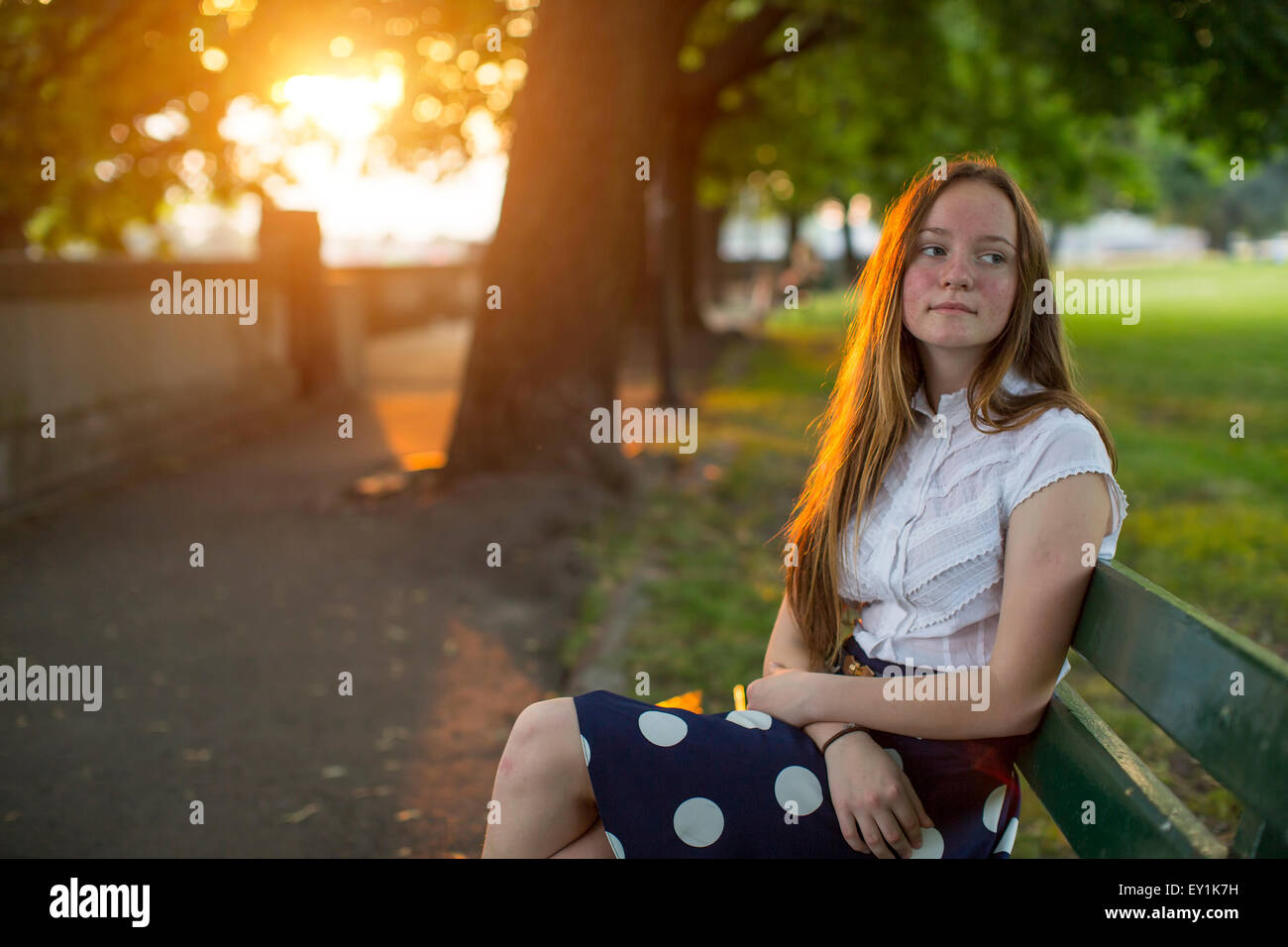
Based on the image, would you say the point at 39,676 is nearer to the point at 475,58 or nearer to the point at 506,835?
the point at 506,835

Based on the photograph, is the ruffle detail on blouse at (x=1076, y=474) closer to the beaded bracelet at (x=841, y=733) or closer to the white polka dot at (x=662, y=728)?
the beaded bracelet at (x=841, y=733)

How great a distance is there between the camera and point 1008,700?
2.23m

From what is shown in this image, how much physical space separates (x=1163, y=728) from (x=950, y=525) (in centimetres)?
56

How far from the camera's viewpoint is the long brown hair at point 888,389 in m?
2.44

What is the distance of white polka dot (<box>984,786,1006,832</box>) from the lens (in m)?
2.31

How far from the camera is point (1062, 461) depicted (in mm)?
2201

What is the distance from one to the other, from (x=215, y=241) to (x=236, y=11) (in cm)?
8233

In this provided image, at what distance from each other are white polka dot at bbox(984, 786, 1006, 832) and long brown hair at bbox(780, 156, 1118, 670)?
0.47 meters

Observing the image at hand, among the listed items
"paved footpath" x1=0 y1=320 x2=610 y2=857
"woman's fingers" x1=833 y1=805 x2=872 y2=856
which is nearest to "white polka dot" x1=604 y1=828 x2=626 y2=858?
"woman's fingers" x1=833 y1=805 x2=872 y2=856
